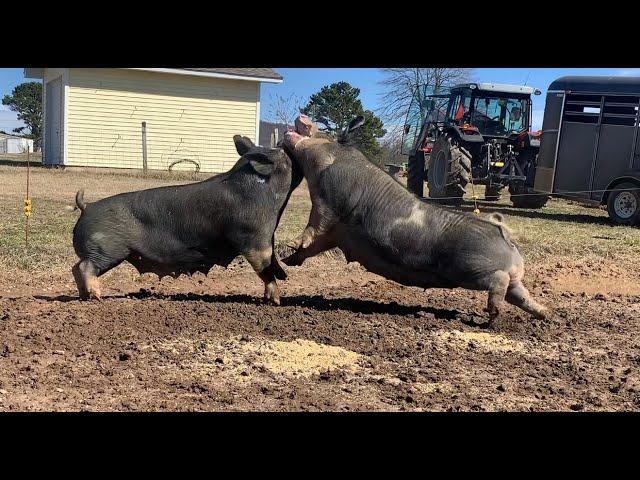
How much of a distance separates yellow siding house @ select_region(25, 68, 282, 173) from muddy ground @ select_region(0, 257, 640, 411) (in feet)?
58.6

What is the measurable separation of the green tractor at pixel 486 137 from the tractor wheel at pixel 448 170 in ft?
0.18

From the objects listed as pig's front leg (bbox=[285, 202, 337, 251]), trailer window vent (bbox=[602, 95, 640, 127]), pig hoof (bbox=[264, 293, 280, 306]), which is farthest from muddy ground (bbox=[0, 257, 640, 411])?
trailer window vent (bbox=[602, 95, 640, 127])

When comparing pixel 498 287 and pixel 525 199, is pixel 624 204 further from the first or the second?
pixel 498 287

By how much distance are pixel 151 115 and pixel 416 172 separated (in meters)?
11.4

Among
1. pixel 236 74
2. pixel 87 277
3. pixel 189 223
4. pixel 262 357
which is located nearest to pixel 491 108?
pixel 236 74

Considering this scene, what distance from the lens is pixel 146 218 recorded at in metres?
6.28

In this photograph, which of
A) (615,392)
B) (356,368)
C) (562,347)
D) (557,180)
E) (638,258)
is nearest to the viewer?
(615,392)

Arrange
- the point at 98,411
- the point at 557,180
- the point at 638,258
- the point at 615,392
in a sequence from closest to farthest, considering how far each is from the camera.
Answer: the point at 98,411, the point at 615,392, the point at 638,258, the point at 557,180

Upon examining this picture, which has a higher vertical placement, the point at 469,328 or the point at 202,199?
the point at 202,199

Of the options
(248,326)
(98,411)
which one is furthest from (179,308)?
(98,411)

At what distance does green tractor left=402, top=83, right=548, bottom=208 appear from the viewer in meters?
17.5

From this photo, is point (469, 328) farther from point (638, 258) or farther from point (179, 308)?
point (638, 258)

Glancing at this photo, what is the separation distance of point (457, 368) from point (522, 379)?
472 mm

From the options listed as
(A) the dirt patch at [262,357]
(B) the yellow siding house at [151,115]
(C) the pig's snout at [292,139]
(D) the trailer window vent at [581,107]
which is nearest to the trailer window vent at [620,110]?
(D) the trailer window vent at [581,107]
